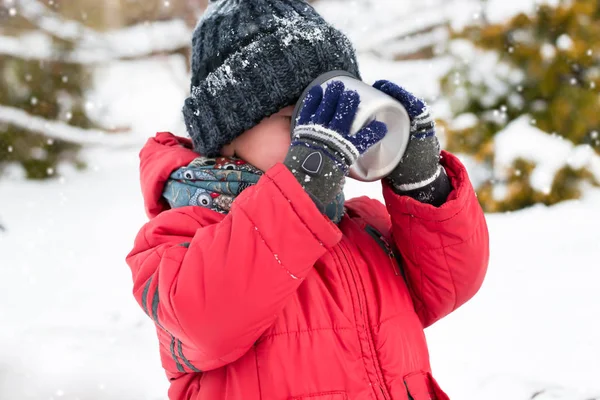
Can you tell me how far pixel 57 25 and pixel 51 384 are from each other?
8.91ft

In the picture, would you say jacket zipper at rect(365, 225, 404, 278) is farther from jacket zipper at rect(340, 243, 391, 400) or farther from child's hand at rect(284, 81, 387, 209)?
child's hand at rect(284, 81, 387, 209)

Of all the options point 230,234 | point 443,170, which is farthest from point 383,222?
point 230,234

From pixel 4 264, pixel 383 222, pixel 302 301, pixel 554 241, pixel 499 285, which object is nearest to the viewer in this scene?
pixel 302 301

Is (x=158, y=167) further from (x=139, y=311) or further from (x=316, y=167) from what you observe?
(x=139, y=311)

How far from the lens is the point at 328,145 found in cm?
81

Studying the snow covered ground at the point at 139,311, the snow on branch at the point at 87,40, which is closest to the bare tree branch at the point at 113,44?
the snow on branch at the point at 87,40

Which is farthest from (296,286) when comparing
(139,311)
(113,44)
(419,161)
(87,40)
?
Result: (113,44)

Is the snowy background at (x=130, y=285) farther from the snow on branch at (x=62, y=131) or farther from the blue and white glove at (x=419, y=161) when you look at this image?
the blue and white glove at (x=419, y=161)

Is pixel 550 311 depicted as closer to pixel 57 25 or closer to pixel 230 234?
pixel 230 234

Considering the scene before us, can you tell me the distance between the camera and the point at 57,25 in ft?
12.4

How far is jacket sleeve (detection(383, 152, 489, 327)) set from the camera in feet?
3.28

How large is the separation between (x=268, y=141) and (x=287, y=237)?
0.26 meters

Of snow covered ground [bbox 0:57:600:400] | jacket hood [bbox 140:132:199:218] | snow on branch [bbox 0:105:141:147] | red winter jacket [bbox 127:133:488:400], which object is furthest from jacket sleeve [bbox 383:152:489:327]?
snow on branch [bbox 0:105:141:147]

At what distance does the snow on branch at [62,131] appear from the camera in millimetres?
3674
